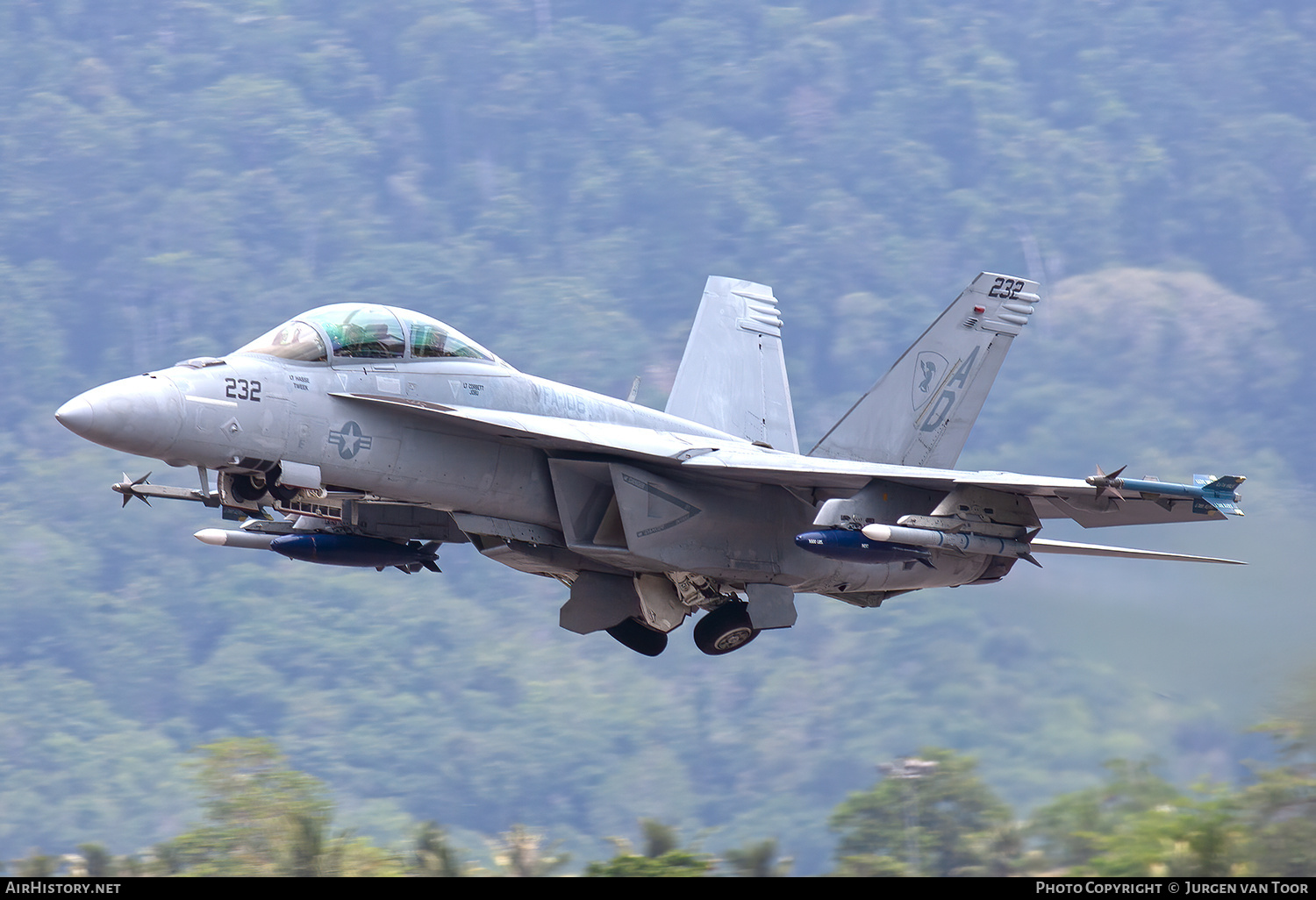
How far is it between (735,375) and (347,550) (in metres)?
5.71

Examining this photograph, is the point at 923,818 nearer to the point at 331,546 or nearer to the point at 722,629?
the point at 722,629

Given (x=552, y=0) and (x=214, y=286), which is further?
(x=552, y=0)

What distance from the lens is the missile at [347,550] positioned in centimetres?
1462

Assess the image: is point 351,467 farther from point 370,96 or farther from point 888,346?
point 370,96

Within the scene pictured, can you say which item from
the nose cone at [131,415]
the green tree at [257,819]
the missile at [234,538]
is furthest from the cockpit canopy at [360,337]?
the green tree at [257,819]

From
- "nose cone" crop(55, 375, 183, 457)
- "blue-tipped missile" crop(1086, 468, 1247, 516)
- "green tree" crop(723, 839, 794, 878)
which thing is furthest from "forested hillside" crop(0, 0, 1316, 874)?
"nose cone" crop(55, 375, 183, 457)

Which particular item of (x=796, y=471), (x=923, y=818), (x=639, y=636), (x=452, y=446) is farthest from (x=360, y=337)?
(x=923, y=818)

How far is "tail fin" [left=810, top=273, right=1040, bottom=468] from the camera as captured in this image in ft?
53.2

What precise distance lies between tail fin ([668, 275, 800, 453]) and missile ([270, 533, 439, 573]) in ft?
13.9

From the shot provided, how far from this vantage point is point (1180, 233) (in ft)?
280

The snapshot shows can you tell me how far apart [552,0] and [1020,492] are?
95927 mm

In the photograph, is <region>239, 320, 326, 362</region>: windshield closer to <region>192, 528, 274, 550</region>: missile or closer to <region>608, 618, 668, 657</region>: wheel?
<region>192, 528, 274, 550</region>: missile

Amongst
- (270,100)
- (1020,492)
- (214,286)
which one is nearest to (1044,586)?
(1020,492)

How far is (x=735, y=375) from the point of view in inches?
722
